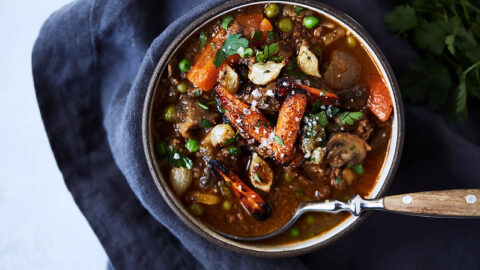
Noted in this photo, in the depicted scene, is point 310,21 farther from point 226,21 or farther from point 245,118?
point 245,118

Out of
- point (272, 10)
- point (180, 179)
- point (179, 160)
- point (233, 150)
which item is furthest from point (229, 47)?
point (180, 179)

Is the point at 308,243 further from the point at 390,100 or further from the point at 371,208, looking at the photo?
the point at 390,100

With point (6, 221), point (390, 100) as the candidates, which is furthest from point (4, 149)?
point (390, 100)

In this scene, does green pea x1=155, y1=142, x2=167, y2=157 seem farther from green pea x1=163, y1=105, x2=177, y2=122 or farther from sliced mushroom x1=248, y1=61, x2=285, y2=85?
sliced mushroom x1=248, y1=61, x2=285, y2=85

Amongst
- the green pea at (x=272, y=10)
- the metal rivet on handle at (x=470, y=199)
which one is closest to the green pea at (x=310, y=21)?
the green pea at (x=272, y=10)

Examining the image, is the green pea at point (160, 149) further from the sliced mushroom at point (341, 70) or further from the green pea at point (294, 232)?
the sliced mushroom at point (341, 70)
